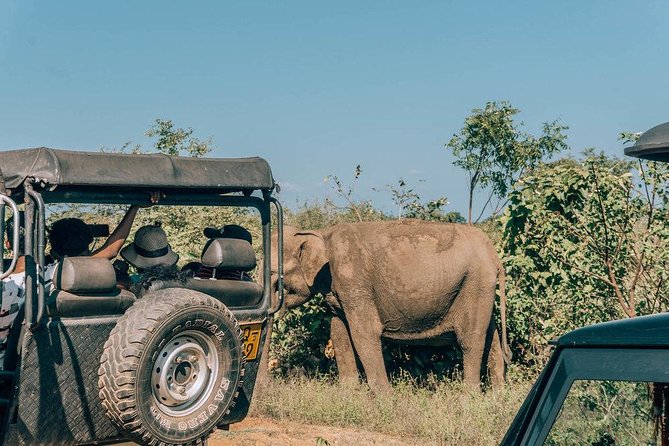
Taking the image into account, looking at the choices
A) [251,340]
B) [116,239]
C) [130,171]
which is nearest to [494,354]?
[251,340]

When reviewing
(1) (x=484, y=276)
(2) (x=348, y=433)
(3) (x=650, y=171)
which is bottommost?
(2) (x=348, y=433)

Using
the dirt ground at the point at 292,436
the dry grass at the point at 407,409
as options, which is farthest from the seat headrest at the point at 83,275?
the dry grass at the point at 407,409

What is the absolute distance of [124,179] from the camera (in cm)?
660

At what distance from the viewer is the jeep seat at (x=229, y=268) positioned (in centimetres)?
725

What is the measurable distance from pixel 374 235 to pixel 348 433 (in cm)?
321

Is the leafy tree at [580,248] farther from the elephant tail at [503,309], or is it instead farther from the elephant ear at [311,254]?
the elephant ear at [311,254]

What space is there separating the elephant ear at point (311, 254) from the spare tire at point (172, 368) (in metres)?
5.37

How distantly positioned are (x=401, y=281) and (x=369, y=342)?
0.85 meters

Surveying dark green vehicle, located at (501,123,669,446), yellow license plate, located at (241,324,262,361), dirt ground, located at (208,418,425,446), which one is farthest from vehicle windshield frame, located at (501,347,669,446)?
dirt ground, located at (208,418,425,446)

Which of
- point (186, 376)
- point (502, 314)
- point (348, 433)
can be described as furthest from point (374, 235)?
point (186, 376)

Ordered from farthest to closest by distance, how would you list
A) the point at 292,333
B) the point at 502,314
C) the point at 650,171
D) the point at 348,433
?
the point at 292,333
the point at 502,314
the point at 650,171
the point at 348,433

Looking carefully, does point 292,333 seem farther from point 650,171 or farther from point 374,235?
point 650,171

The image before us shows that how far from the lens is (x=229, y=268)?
7414 millimetres

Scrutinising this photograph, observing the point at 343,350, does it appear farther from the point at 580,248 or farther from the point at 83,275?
the point at 83,275
